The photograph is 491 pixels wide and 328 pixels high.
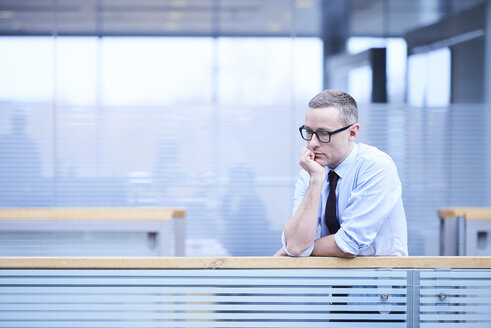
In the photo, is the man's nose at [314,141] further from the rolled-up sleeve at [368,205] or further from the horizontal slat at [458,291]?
the horizontal slat at [458,291]

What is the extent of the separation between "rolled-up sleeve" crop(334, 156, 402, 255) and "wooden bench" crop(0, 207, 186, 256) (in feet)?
8.97

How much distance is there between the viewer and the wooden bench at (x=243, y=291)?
2576mm

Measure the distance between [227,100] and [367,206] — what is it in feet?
13.6

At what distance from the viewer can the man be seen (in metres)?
2.55

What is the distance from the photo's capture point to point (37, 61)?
6.44 meters

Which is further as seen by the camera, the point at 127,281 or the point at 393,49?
the point at 393,49

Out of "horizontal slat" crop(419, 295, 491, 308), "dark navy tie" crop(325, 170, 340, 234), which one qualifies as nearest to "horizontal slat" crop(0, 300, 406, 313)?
"horizontal slat" crop(419, 295, 491, 308)

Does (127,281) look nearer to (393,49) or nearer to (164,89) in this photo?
(164,89)

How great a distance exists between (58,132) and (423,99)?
4.17 metres

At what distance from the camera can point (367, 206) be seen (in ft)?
8.40

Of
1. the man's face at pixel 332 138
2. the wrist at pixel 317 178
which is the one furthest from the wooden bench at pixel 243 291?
the man's face at pixel 332 138

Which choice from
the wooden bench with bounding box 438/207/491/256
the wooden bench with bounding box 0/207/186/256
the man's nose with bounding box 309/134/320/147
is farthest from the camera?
the wooden bench with bounding box 438/207/491/256

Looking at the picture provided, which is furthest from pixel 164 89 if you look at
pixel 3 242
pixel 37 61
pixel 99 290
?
pixel 99 290

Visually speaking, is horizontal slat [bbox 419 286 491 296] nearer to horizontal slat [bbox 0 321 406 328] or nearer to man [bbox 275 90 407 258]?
man [bbox 275 90 407 258]
